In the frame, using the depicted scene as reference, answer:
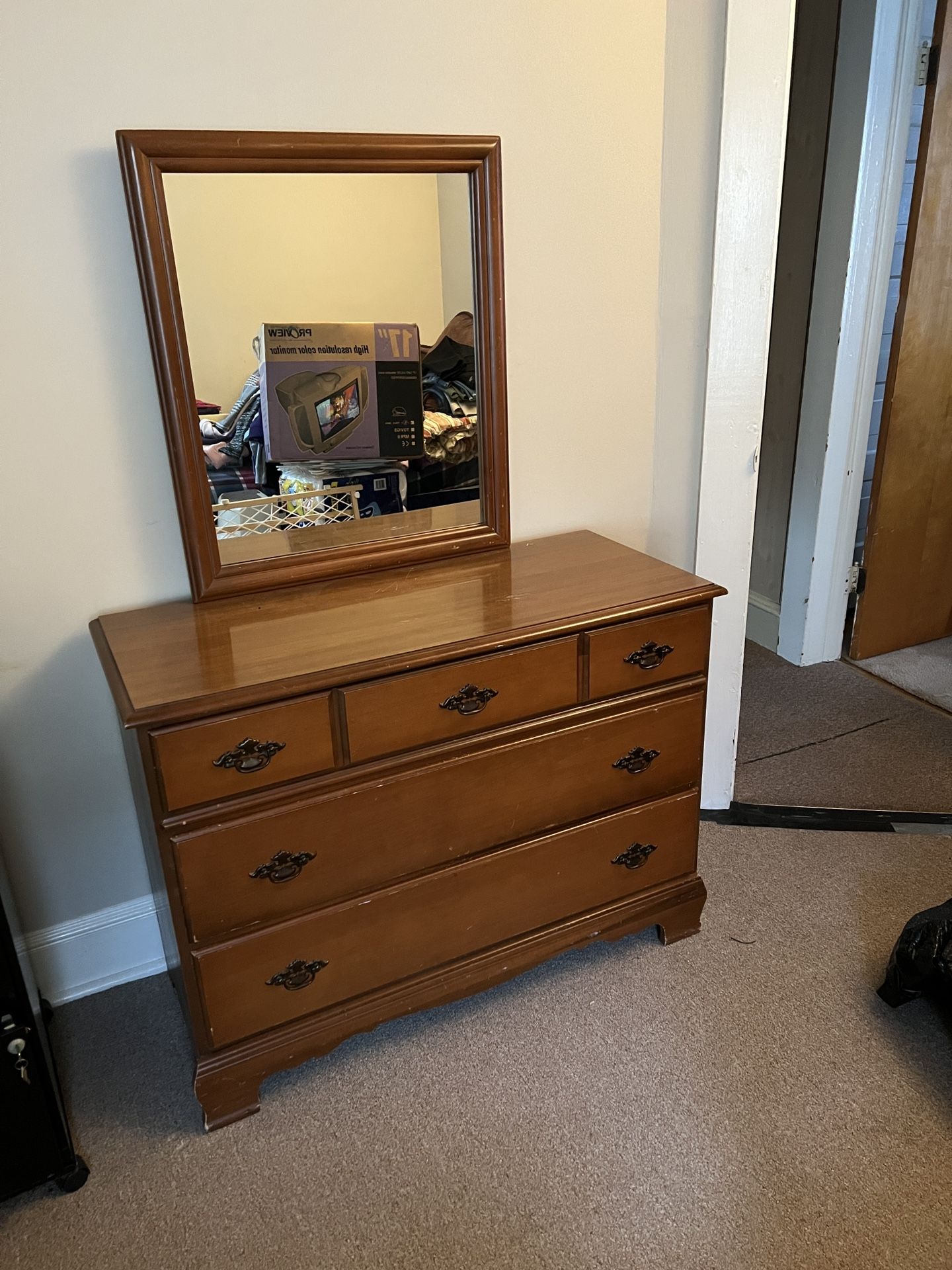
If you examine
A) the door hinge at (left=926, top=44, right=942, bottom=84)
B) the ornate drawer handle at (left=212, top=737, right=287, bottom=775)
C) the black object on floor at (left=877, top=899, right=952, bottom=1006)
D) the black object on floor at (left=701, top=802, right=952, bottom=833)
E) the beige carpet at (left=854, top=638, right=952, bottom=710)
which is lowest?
the black object on floor at (left=701, top=802, right=952, bottom=833)

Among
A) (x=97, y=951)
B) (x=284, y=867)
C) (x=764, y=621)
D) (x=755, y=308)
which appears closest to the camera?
(x=284, y=867)

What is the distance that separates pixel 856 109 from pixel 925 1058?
2.52 meters

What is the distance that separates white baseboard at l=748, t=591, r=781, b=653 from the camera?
3.42 meters

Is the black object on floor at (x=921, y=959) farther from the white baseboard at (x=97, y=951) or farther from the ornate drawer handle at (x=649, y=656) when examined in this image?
the white baseboard at (x=97, y=951)

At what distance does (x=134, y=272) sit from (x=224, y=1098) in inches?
57.9

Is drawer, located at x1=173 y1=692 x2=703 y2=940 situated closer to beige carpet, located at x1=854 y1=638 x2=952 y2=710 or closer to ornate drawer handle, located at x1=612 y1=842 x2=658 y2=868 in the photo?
ornate drawer handle, located at x1=612 y1=842 x2=658 y2=868

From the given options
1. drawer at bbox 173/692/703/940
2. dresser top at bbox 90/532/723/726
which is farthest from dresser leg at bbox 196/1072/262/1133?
dresser top at bbox 90/532/723/726

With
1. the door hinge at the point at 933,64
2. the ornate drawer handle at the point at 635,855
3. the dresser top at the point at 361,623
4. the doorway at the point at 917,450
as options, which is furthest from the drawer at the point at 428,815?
the door hinge at the point at 933,64

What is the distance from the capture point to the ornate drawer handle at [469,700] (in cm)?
159

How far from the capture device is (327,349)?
173 centimetres

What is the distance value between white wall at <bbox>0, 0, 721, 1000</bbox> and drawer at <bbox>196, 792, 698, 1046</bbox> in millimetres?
513

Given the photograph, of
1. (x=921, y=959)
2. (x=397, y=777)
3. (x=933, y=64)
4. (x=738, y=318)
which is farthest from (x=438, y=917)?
(x=933, y=64)

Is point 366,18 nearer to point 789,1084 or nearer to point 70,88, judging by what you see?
point 70,88

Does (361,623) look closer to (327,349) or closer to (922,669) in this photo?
(327,349)
